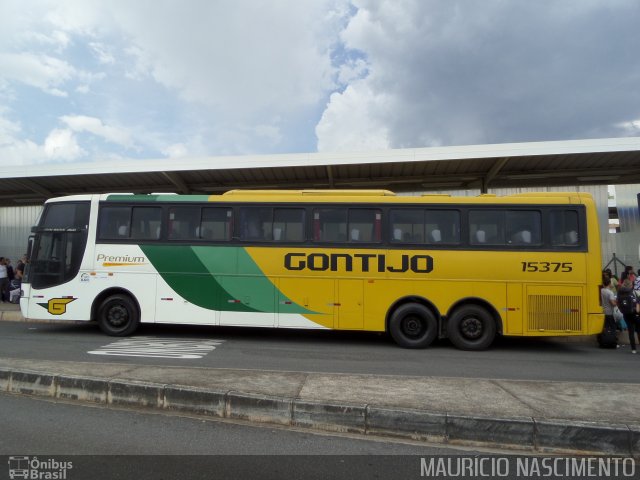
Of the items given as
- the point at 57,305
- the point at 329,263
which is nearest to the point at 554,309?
the point at 329,263

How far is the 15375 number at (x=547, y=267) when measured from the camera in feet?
29.7

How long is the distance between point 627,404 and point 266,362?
5.18 metres

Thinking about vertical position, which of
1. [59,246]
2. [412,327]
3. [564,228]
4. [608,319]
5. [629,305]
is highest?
[564,228]

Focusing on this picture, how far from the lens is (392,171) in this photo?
15234mm

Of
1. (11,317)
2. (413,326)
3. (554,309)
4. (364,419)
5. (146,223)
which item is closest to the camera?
(364,419)

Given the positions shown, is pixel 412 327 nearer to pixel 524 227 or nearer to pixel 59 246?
pixel 524 227

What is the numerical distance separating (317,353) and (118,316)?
191 inches

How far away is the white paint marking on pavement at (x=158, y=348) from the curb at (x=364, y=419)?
241cm

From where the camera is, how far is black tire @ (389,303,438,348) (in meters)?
9.33

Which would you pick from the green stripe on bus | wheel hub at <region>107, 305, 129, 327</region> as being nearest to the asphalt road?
wheel hub at <region>107, 305, 129, 327</region>

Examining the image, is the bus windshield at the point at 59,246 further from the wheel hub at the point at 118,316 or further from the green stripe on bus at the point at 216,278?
the green stripe on bus at the point at 216,278

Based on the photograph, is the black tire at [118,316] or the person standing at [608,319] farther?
the black tire at [118,316]

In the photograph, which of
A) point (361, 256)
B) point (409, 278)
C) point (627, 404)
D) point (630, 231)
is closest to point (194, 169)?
point (361, 256)

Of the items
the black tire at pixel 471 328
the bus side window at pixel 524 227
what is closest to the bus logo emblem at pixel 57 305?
the black tire at pixel 471 328
